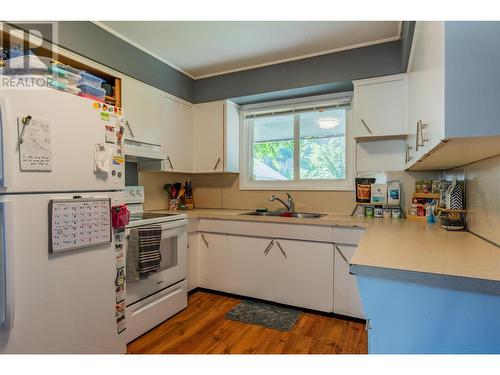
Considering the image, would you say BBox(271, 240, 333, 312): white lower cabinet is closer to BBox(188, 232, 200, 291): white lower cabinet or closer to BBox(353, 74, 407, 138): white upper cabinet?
BBox(188, 232, 200, 291): white lower cabinet

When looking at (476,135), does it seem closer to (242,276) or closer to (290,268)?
(290,268)

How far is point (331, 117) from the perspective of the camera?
2807mm

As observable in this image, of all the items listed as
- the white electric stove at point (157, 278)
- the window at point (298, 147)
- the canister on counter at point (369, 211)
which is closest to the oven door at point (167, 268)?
the white electric stove at point (157, 278)

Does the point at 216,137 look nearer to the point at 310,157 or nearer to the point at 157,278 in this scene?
the point at 310,157

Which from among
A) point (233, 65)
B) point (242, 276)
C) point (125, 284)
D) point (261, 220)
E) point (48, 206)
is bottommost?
point (242, 276)

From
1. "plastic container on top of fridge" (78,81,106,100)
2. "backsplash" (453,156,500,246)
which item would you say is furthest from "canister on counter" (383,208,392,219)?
"plastic container on top of fridge" (78,81,106,100)

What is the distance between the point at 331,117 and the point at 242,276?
1.80 meters

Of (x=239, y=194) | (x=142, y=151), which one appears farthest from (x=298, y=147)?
(x=142, y=151)

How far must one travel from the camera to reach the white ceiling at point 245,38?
2082 millimetres

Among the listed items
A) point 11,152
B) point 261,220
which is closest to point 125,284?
point 11,152

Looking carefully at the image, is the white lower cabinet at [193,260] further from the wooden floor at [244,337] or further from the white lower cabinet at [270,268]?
the wooden floor at [244,337]

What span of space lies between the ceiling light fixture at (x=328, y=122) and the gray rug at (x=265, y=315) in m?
1.79

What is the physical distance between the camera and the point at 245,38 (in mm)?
2271

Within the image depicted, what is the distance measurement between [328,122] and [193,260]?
1.93 m
